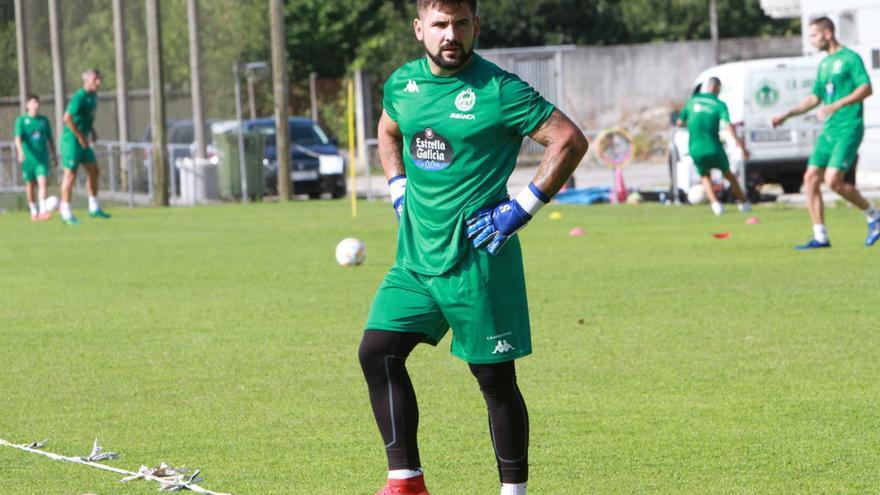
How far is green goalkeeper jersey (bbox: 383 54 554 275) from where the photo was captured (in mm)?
5754

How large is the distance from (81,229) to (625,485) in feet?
60.6

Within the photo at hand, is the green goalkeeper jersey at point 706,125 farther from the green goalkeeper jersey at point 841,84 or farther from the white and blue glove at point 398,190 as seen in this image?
the white and blue glove at point 398,190

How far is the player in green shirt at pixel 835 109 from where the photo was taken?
16.0 m

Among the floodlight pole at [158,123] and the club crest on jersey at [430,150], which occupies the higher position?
the club crest on jersey at [430,150]

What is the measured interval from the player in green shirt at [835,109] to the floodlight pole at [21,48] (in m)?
27.0

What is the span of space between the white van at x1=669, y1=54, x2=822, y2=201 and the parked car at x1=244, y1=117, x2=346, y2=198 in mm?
8836

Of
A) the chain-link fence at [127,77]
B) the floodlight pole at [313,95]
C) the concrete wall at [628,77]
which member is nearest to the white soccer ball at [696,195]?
the chain-link fence at [127,77]

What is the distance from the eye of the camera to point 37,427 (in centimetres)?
804

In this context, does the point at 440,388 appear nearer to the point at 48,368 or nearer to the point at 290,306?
the point at 48,368

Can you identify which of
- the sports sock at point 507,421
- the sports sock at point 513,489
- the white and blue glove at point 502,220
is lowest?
the sports sock at point 513,489

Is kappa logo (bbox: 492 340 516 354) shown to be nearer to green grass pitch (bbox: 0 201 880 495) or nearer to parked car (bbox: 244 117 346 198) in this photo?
green grass pitch (bbox: 0 201 880 495)

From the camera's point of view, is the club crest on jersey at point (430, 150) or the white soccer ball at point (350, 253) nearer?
the club crest on jersey at point (430, 150)

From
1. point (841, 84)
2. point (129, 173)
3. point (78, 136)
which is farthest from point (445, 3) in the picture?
point (129, 173)

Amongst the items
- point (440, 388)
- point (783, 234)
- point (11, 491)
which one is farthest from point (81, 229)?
point (11, 491)
